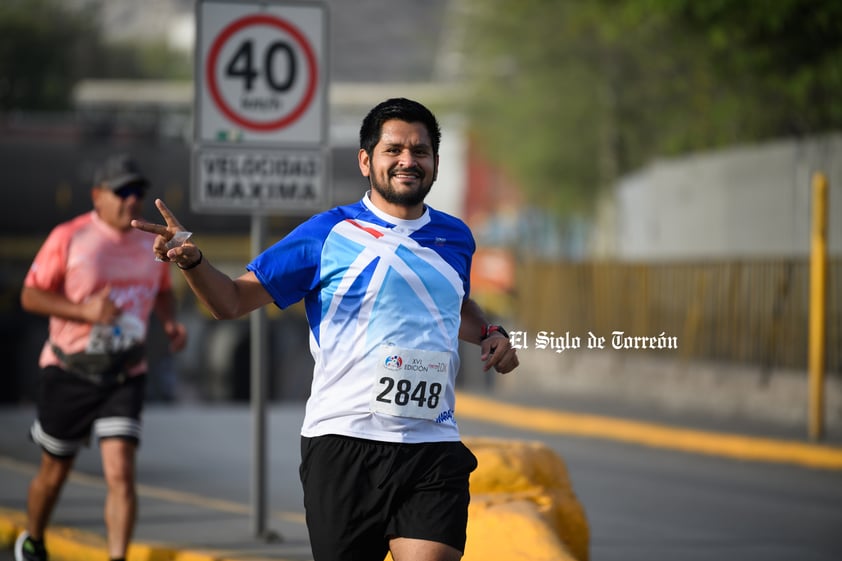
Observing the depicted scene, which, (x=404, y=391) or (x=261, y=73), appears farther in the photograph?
(x=261, y=73)

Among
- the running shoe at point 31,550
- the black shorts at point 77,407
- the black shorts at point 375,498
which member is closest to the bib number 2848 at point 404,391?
the black shorts at point 375,498

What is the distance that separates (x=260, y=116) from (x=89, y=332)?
59.4 inches

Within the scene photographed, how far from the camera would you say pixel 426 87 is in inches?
3602

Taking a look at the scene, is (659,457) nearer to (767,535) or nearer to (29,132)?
(767,535)

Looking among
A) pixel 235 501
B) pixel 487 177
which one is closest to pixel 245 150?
pixel 235 501

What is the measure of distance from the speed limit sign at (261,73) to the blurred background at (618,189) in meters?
0.19

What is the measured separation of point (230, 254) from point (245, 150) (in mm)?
20581

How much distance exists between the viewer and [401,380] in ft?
16.6

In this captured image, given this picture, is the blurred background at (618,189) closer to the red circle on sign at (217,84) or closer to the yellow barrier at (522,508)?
the red circle on sign at (217,84)

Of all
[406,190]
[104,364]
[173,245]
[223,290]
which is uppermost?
[406,190]

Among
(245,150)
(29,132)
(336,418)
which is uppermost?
(29,132)

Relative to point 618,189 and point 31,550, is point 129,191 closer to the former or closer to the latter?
point 31,550

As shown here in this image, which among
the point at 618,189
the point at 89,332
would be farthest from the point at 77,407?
the point at 618,189

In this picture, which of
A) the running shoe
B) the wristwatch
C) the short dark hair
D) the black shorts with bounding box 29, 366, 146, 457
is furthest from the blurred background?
the running shoe
